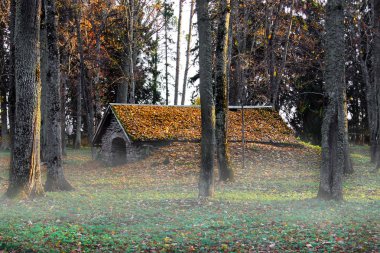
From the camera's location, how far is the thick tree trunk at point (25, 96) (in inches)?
491

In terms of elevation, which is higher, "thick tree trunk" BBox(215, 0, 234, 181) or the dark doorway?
"thick tree trunk" BBox(215, 0, 234, 181)

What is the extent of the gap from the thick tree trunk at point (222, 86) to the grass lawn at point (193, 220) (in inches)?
43.8

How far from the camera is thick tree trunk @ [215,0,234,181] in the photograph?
16969 millimetres

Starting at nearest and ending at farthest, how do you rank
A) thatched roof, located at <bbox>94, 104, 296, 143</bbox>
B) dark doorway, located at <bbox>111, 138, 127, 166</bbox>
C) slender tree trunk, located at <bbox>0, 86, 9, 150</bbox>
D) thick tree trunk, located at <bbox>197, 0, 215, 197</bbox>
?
thick tree trunk, located at <bbox>197, 0, 215, 197</bbox> < thatched roof, located at <bbox>94, 104, 296, 143</bbox> < dark doorway, located at <bbox>111, 138, 127, 166</bbox> < slender tree trunk, located at <bbox>0, 86, 9, 150</bbox>

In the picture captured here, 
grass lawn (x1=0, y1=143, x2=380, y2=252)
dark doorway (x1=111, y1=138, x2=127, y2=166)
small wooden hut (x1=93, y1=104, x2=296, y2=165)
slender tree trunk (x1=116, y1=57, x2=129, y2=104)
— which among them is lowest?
grass lawn (x1=0, y1=143, x2=380, y2=252)

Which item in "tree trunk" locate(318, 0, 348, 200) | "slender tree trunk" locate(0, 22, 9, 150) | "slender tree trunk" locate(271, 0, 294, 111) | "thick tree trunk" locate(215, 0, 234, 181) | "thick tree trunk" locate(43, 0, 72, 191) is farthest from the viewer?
"slender tree trunk" locate(0, 22, 9, 150)

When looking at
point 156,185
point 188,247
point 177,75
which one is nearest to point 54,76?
point 156,185

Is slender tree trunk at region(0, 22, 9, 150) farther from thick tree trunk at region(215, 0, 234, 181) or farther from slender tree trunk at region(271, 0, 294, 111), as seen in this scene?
→ thick tree trunk at region(215, 0, 234, 181)

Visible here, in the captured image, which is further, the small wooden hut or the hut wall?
the small wooden hut

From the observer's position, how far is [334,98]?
1188cm

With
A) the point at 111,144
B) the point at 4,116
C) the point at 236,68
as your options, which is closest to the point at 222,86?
the point at 111,144

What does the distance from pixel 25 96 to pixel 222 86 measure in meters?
7.44

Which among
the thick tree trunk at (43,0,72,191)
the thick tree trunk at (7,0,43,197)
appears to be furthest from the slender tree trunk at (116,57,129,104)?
the thick tree trunk at (7,0,43,197)

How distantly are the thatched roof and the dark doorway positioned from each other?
62.1 inches
